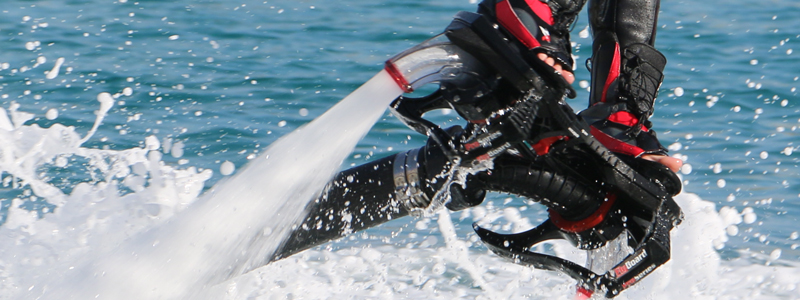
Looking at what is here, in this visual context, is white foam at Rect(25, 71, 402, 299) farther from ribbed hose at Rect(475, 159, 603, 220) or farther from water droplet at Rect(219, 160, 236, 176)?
water droplet at Rect(219, 160, 236, 176)

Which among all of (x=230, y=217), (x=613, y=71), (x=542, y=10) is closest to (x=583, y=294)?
(x=613, y=71)

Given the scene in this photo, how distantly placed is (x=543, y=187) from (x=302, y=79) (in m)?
3.53

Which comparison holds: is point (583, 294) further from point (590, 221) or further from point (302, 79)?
point (302, 79)

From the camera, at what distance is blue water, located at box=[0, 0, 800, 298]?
14.1 feet

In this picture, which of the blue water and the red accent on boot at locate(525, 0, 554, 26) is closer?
the red accent on boot at locate(525, 0, 554, 26)

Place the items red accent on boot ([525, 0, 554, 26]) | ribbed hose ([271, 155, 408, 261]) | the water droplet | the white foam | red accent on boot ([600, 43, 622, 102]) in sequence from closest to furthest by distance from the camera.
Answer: the white foam
red accent on boot ([525, 0, 554, 26])
ribbed hose ([271, 155, 408, 261])
red accent on boot ([600, 43, 622, 102])
the water droplet

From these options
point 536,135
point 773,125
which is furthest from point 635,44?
point 773,125

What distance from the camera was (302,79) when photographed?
5723 mm

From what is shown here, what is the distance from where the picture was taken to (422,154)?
7.82 feet

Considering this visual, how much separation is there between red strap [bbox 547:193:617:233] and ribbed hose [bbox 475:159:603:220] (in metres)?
0.01

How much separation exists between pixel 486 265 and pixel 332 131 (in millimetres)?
1572

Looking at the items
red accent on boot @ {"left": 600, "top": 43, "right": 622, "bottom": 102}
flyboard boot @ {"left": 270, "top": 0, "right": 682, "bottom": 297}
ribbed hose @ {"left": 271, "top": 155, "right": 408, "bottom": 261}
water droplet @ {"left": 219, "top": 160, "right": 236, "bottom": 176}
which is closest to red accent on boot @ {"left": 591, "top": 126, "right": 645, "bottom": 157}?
flyboard boot @ {"left": 270, "top": 0, "right": 682, "bottom": 297}

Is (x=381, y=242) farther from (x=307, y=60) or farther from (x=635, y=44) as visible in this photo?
(x=307, y=60)

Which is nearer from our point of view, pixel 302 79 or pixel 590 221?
pixel 590 221
